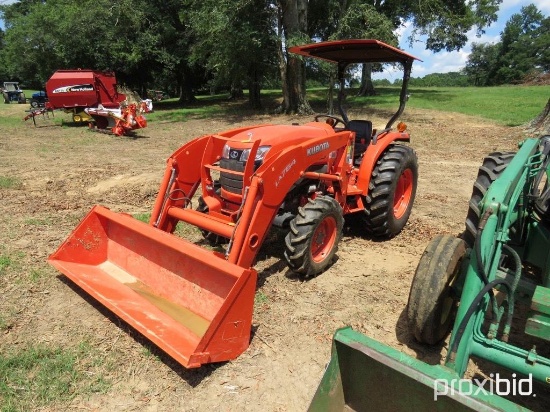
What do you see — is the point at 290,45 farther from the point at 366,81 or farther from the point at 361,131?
the point at 366,81

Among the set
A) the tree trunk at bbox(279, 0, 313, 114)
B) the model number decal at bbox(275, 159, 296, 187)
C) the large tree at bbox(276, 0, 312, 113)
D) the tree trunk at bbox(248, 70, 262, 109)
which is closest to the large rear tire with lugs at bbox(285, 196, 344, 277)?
the model number decal at bbox(275, 159, 296, 187)

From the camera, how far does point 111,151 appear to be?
1090 centimetres

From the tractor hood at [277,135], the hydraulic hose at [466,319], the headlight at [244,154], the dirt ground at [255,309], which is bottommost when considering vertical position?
the dirt ground at [255,309]

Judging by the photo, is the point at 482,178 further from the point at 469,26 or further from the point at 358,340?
the point at 469,26

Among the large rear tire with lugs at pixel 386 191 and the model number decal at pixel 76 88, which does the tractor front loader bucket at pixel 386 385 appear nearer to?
the large rear tire with lugs at pixel 386 191

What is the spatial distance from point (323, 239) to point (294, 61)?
14.4 metres

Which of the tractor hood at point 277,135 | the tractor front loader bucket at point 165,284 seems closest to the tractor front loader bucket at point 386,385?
the tractor front loader bucket at point 165,284

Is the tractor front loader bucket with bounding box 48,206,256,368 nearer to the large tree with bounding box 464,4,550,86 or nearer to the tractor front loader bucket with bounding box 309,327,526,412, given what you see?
the tractor front loader bucket with bounding box 309,327,526,412

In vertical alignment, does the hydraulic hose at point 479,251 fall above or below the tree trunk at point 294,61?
below

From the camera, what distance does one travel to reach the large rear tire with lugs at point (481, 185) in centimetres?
335

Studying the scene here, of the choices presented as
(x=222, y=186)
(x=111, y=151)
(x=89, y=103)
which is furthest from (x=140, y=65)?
(x=222, y=186)

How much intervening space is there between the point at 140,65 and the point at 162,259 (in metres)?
22.2

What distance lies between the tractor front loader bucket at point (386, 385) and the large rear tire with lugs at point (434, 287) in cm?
77

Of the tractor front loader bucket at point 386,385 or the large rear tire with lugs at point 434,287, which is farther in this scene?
the large rear tire with lugs at point 434,287
